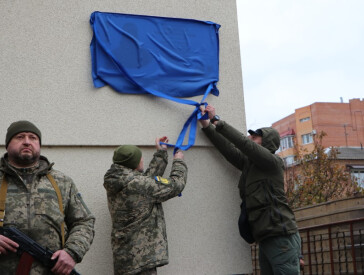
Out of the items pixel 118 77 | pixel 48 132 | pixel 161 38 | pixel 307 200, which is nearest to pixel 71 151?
pixel 48 132

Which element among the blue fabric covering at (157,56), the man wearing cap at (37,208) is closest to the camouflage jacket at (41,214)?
the man wearing cap at (37,208)

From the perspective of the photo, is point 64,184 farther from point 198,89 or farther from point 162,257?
point 198,89

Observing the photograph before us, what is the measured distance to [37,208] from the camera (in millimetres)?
3217

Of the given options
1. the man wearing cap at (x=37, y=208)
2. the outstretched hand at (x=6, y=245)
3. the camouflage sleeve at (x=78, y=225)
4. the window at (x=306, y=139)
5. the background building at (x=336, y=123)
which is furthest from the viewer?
the window at (x=306, y=139)

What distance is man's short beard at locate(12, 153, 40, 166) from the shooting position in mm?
3286

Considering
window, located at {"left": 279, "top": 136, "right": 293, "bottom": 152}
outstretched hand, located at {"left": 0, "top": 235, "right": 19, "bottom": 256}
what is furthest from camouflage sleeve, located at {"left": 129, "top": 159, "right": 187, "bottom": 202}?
window, located at {"left": 279, "top": 136, "right": 293, "bottom": 152}

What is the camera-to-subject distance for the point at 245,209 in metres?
4.64

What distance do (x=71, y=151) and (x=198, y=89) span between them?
57.3 inches

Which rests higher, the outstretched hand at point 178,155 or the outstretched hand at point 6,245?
the outstretched hand at point 178,155

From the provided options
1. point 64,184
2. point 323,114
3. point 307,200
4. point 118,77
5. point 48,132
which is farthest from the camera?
point 323,114

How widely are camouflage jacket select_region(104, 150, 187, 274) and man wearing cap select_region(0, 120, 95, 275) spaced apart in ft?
1.82

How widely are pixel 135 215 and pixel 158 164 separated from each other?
27.2 inches

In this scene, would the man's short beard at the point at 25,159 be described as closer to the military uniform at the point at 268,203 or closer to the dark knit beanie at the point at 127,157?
the dark knit beanie at the point at 127,157

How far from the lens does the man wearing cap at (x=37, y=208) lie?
311cm
